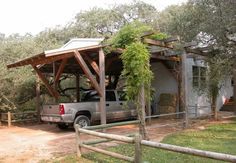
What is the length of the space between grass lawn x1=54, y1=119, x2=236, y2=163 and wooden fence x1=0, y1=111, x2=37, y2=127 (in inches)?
343

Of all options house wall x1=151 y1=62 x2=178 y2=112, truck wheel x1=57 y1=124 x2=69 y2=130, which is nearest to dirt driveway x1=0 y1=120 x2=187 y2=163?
truck wheel x1=57 y1=124 x2=69 y2=130

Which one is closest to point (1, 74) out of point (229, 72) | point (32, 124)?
point (32, 124)

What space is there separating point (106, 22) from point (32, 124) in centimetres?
1666

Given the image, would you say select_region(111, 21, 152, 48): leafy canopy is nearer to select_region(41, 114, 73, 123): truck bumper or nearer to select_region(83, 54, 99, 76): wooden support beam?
select_region(83, 54, 99, 76): wooden support beam

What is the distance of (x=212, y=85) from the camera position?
606 inches

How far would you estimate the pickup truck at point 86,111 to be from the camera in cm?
1265

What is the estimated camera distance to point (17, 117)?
1675 cm

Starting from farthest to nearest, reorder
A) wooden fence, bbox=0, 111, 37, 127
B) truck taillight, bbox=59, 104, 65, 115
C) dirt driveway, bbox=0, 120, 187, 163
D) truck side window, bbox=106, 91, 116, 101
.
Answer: wooden fence, bbox=0, 111, 37, 127 < truck side window, bbox=106, 91, 116, 101 < truck taillight, bbox=59, 104, 65, 115 < dirt driveway, bbox=0, 120, 187, 163

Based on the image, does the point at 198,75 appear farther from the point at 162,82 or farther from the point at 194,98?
the point at 162,82

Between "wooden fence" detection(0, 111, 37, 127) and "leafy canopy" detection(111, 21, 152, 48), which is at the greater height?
"leafy canopy" detection(111, 21, 152, 48)

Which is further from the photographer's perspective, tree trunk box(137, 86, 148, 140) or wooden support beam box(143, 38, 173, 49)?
wooden support beam box(143, 38, 173, 49)

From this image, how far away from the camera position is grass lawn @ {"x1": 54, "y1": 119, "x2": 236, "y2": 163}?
7.74 metres

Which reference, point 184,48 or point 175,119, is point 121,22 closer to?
point 175,119

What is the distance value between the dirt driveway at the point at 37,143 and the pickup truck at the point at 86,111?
0.61 metres
